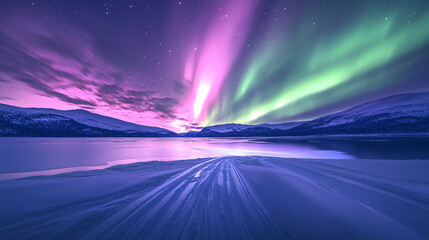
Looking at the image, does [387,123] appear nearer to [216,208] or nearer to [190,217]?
[216,208]

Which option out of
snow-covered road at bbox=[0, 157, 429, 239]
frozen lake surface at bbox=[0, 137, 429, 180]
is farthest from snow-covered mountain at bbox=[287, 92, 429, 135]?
snow-covered road at bbox=[0, 157, 429, 239]

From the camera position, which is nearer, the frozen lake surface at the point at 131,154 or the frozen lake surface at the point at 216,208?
the frozen lake surface at the point at 216,208

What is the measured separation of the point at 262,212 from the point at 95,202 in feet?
16.8

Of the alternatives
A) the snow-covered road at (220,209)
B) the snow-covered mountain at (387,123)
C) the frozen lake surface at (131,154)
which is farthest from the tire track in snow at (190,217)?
the snow-covered mountain at (387,123)

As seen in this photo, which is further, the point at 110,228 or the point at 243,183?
the point at 243,183

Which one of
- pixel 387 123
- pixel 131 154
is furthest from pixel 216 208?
pixel 387 123

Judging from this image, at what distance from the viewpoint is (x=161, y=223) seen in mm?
3295

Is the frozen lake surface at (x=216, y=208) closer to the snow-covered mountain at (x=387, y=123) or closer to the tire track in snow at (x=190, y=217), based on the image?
the tire track in snow at (x=190, y=217)

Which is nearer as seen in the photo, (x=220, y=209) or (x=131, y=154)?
(x=220, y=209)

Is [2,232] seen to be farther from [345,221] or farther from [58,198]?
[345,221]

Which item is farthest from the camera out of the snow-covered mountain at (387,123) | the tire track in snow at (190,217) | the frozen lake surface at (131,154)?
the snow-covered mountain at (387,123)

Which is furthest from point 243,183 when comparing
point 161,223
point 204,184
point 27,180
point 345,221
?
point 27,180

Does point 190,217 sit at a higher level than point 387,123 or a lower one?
lower

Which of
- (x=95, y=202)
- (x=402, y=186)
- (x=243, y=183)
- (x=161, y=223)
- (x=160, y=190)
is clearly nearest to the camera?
(x=161, y=223)
